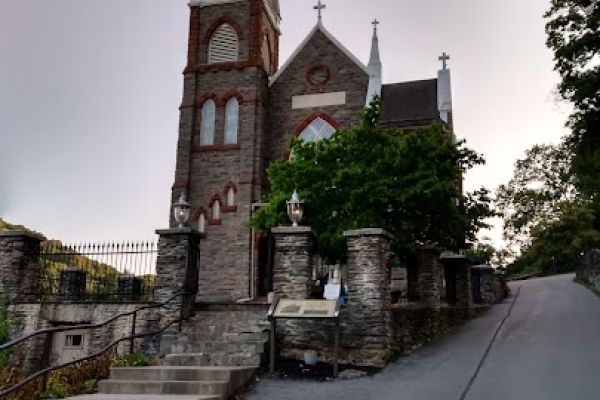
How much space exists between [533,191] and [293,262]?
123 ft

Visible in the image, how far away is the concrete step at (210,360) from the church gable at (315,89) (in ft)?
51.1

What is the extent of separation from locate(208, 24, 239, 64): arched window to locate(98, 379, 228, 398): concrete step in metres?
19.4

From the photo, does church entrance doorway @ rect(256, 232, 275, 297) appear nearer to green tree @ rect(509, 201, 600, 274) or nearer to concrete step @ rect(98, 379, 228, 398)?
concrete step @ rect(98, 379, 228, 398)

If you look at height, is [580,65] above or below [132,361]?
above

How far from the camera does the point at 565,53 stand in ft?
58.3

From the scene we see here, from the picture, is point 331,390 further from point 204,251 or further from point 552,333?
point 204,251

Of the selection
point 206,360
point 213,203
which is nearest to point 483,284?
point 213,203

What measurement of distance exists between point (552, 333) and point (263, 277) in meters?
11.6

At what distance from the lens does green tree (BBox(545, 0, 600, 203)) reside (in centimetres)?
1728

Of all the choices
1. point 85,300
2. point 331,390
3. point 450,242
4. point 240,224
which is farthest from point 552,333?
point 240,224

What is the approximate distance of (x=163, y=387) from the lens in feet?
29.6

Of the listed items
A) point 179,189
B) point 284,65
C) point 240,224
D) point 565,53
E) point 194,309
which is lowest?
point 194,309

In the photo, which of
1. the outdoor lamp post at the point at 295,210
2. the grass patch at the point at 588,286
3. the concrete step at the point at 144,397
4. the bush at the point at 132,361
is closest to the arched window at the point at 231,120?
the outdoor lamp post at the point at 295,210

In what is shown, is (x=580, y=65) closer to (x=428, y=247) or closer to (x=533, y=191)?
(x=428, y=247)
